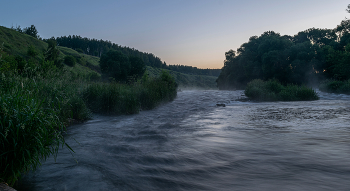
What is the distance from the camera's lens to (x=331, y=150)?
441cm

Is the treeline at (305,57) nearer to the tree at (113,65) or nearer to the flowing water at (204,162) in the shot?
the tree at (113,65)

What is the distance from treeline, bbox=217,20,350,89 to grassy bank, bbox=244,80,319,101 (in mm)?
19263

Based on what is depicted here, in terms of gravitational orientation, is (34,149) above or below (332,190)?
above

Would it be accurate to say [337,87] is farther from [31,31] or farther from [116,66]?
[31,31]

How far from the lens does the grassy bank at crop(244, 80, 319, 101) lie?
57.0ft

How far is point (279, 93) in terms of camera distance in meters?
18.4

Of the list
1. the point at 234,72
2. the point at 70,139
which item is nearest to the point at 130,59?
the point at 234,72

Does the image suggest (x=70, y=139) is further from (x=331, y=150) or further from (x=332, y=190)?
(x=331, y=150)

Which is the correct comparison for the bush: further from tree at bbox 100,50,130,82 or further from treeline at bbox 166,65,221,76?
treeline at bbox 166,65,221,76

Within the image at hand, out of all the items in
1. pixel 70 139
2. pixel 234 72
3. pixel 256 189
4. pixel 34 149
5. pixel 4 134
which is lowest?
pixel 70 139

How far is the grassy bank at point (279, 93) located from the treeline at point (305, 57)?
19.3 meters

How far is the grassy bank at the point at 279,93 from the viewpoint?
57.0 ft

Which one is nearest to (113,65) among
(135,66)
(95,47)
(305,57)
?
(135,66)

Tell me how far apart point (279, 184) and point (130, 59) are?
53755 mm
